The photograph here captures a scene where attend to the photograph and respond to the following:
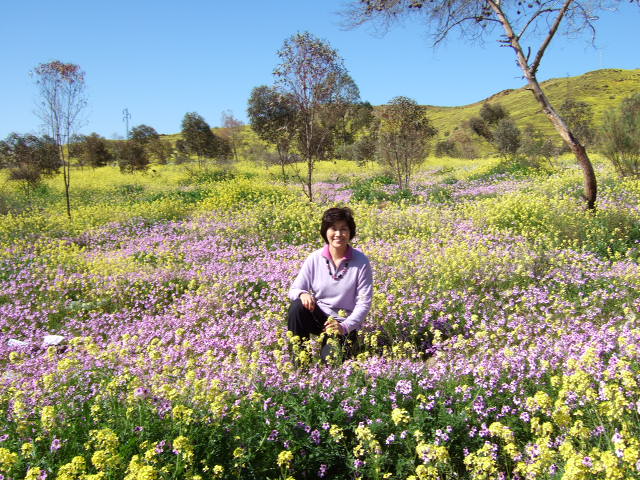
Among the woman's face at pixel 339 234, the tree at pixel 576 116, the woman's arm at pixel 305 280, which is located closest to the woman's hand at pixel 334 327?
the woman's arm at pixel 305 280

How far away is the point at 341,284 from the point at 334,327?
21.8 inches

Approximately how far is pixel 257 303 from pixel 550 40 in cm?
885

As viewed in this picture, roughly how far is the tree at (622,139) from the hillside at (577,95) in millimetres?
58365

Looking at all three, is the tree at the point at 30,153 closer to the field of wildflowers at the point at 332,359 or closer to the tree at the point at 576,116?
the field of wildflowers at the point at 332,359

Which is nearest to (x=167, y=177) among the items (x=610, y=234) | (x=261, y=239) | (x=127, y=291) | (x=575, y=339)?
(x=261, y=239)

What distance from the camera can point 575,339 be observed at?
11.7 ft

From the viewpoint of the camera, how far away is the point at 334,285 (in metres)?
4.23

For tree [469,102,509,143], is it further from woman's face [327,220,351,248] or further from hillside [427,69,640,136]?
woman's face [327,220,351,248]

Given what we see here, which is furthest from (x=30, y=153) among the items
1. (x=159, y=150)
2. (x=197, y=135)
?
(x=159, y=150)

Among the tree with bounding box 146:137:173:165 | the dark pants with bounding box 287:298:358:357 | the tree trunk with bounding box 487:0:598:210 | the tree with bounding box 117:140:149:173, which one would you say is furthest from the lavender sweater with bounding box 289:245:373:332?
the tree with bounding box 146:137:173:165

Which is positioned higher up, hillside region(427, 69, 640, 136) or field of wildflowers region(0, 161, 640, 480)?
hillside region(427, 69, 640, 136)

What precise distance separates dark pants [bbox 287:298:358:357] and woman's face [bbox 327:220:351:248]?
0.71 metres

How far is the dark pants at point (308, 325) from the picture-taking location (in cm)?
414

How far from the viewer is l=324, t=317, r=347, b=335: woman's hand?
373 centimetres
